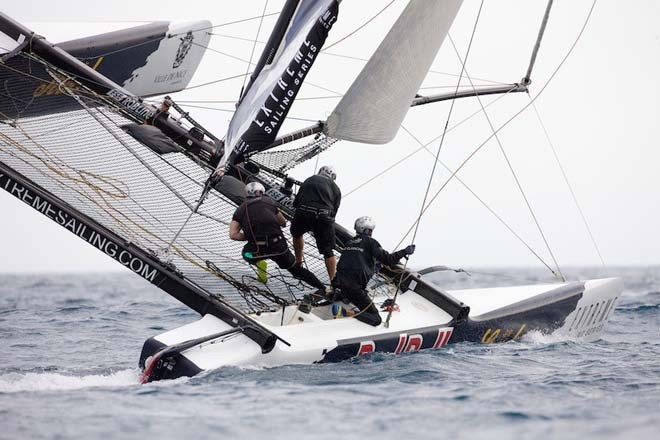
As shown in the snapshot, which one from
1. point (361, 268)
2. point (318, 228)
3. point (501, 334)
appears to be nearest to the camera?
point (361, 268)

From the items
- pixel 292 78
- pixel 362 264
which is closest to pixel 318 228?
pixel 362 264

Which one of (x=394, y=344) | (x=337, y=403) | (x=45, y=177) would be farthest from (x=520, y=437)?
(x=45, y=177)

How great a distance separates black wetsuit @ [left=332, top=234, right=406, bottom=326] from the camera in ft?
26.1

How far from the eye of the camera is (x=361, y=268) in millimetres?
7930

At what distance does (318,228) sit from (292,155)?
3.89 feet

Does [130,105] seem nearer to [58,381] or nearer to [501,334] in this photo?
[58,381]

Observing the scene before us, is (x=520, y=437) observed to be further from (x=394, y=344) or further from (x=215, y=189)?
(x=215, y=189)

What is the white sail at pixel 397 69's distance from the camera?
27.7ft

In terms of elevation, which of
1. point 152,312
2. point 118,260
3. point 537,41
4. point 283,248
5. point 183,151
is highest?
point 537,41

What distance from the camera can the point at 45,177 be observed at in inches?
299

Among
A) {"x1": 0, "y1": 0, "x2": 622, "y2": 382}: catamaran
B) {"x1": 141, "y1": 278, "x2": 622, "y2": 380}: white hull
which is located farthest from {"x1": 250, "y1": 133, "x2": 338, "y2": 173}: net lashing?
{"x1": 141, "y1": 278, "x2": 622, "y2": 380}: white hull

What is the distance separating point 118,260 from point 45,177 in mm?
971

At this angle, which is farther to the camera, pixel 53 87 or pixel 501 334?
pixel 501 334

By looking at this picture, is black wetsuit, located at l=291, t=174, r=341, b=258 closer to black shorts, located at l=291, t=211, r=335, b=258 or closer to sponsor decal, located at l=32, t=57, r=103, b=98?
black shorts, located at l=291, t=211, r=335, b=258
